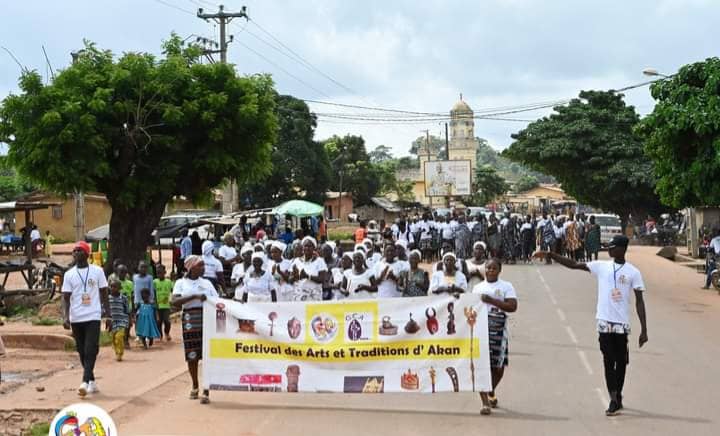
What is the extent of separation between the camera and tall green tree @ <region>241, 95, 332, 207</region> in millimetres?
51094

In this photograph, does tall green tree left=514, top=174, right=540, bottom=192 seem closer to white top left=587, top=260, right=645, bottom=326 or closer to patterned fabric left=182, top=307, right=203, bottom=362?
patterned fabric left=182, top=307, right=203, bottom=362

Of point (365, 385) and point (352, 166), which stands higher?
point (352, 166)

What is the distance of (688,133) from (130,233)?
44.1ft

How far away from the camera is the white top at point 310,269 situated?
13000 mm

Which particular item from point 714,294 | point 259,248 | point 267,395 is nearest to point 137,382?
point 267,395

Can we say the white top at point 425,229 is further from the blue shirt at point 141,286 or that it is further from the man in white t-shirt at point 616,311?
the man in white t-shirt at point 616,311

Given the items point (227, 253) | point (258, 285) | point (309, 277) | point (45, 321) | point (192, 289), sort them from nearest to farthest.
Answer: point (192, 289) → point (258, 285) → point (309, 277) → point (45, 321) → point (227, 253)

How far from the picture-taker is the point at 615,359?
9031 mm

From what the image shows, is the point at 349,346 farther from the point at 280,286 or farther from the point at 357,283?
the point at 280,286

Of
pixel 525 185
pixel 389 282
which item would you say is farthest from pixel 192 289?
pixel 525 185

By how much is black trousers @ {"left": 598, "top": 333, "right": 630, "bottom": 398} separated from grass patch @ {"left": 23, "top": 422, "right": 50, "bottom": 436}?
543cm

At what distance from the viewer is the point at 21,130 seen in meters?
19.8

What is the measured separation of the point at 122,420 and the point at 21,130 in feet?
40.3

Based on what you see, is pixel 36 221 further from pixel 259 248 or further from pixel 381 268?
pixel 381 268
